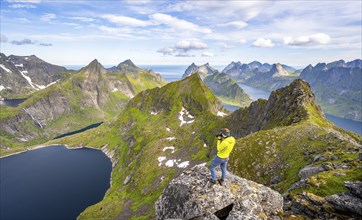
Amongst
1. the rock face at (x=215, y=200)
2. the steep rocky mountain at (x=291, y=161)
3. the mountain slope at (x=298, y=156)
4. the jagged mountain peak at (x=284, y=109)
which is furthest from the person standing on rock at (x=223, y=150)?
the jagged mountain peak at (x=284, y=109)

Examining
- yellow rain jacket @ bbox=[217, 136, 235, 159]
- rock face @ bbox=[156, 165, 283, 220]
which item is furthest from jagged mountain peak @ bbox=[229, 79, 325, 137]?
yellow rain jacket @ bbox=[217, 136, 235, 159]

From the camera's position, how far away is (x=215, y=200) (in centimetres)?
2659

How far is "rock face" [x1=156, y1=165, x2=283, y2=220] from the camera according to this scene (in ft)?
85.8

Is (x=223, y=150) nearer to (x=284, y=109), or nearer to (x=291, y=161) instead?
(x=291, y=161)

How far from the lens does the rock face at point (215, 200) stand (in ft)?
85.8

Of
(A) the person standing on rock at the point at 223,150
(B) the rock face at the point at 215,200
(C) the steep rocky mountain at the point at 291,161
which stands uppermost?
(A) the person standing on rock at the point at 223,150

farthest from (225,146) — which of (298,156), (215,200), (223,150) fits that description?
(298,156)

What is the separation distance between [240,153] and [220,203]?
6451 centimetres

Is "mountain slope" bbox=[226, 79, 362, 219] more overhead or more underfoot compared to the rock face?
more underfoot

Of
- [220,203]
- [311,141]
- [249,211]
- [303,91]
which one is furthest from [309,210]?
[303,91]

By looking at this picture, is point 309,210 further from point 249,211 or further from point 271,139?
point 271,139

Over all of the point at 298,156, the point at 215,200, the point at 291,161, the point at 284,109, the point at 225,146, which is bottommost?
the point at 291,161

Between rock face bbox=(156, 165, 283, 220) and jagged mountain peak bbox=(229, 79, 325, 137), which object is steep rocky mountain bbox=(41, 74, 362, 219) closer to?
jagged mountain peak bbox=(229, 79, 325, 137)

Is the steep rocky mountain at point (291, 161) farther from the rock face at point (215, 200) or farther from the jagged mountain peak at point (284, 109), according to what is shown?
the rock face at point (215, 200)
